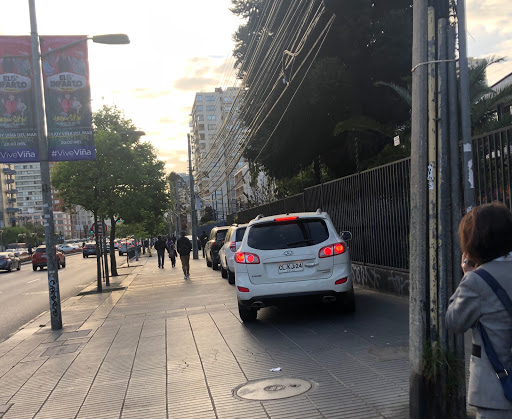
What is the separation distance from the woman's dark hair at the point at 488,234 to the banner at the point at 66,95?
10.0m

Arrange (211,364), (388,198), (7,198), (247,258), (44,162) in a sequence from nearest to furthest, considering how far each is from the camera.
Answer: (211,364) → (247,258) → (388,198) → (44,162) → (7,198)

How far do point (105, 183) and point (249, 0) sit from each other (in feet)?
43.1

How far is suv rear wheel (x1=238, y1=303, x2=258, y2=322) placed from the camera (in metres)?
8.72

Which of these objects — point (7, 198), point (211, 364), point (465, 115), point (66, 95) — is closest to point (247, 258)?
point (211, 364)

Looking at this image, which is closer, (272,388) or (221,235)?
(272,388)

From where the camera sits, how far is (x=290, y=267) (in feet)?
27.3

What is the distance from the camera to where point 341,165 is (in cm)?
2212

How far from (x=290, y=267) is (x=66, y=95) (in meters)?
6.18

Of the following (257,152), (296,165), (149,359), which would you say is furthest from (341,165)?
(149,359)

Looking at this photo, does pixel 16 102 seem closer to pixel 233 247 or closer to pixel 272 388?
pixel 233 247

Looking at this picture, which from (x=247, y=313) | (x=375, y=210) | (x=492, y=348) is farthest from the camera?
(x=375, y=210)

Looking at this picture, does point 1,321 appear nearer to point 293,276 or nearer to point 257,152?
point 293,276

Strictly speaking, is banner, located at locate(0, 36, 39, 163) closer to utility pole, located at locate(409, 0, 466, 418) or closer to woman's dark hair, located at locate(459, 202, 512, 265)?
utility pole, located at locate(409, 0, 466, 418)

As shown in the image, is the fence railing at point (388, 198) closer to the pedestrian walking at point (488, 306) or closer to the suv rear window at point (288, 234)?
the suv rear window at point (288, 234)
